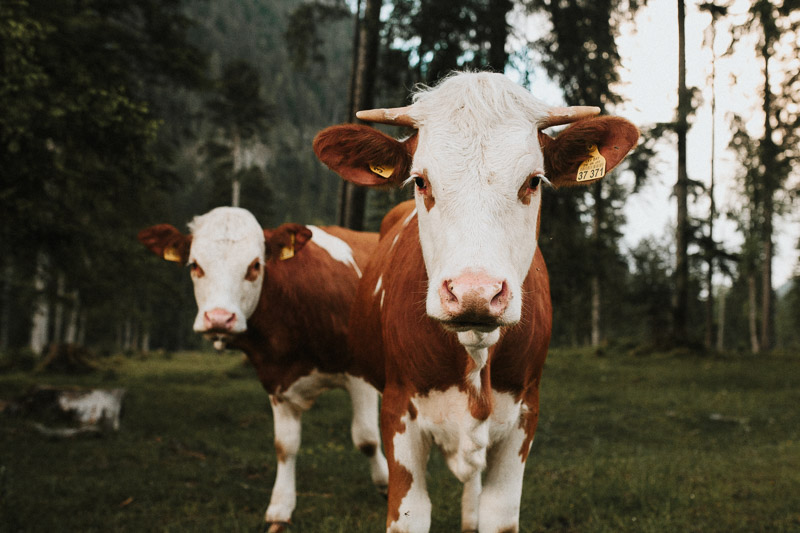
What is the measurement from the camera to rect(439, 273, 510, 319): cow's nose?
6.57ft

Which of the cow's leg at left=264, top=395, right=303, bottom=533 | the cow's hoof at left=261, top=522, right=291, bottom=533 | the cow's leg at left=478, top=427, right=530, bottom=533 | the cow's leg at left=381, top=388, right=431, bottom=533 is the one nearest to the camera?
the cow's leg at left=381, top=388, right=431, bottom=533

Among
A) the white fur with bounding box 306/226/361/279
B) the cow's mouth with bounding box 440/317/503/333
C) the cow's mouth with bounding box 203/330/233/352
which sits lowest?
the cow's mouth with bounding box 203/330/233/352

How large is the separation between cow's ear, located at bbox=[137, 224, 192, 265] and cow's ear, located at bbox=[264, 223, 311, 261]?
0.66 metres

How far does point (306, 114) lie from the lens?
11131 centimetres

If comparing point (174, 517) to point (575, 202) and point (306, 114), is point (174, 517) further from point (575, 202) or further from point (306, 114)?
point (306, 114)

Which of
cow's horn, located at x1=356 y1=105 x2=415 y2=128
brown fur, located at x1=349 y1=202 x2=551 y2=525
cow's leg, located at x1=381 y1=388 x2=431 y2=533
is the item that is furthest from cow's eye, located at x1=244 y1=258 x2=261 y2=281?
cow's horn, located at x1=356 y1=105 x2=415 y2=128

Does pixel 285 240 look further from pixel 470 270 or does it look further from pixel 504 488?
pixel 470 270

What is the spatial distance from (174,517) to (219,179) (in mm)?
27787

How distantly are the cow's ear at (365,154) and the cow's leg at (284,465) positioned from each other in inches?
112

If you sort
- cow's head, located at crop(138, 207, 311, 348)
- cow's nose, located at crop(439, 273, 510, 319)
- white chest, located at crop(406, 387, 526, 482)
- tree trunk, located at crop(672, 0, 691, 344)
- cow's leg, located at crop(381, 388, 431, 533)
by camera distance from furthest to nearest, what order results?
1. tree trunk, located at crop(672, 0, 691, 344)
2. cow's head, located at crop(138, 207, 311, 348)
3. cow's leg, located at crop(381, 388, 431, 533)
4. white chest, located at crop(406, 387, 526, 482)
5. cow's nose, located at crop(439, 273, 510, 319)

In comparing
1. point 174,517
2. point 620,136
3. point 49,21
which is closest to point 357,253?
point 174,517

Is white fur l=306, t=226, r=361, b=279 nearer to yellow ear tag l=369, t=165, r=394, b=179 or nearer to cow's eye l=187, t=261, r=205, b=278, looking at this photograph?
cow's eye l=187, t=261, r=205, b=278

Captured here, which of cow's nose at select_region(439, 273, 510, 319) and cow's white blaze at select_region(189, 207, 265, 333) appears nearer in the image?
cow's nose at select_region(439, 273, 510, 319)

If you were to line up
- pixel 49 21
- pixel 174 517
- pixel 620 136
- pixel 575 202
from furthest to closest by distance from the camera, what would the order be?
pixel 575 202 → pixel 49 21 → pixel 174 517 → pixel 620 136
